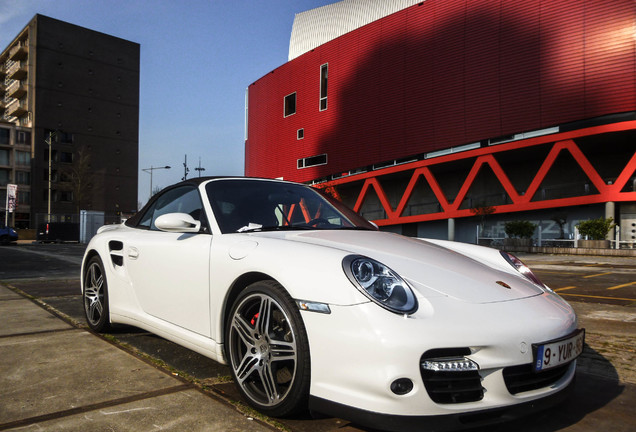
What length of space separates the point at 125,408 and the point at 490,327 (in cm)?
176

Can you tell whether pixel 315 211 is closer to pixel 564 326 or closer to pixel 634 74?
pixel 564 326

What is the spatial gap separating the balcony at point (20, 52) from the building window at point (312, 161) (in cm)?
4338

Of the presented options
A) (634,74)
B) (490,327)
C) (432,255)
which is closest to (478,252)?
(432,255)

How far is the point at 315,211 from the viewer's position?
3424 mm

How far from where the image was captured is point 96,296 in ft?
13.2

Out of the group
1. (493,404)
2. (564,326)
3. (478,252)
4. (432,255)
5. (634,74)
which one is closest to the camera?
(493,404)

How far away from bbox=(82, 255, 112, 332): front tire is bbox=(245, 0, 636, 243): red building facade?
82.1ft

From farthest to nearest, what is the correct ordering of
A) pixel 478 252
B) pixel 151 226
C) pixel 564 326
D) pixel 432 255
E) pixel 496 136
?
pixel 496 136 < pixel 151 226 < pixel 478 252 < pixel 432 255 < pixel 564 326

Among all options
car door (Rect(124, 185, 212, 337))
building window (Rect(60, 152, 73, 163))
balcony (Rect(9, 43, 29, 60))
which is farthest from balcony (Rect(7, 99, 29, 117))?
car door (Rect(124, 185, 212, 337))

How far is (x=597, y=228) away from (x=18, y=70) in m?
66.4

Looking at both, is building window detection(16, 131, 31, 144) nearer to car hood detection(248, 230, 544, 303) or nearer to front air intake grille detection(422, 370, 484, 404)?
car hood detection(248, 230, 544, 303)

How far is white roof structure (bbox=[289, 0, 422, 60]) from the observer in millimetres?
37431

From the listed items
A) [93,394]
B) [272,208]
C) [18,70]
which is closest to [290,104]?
[272,208]

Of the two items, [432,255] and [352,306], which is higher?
[432,255]
